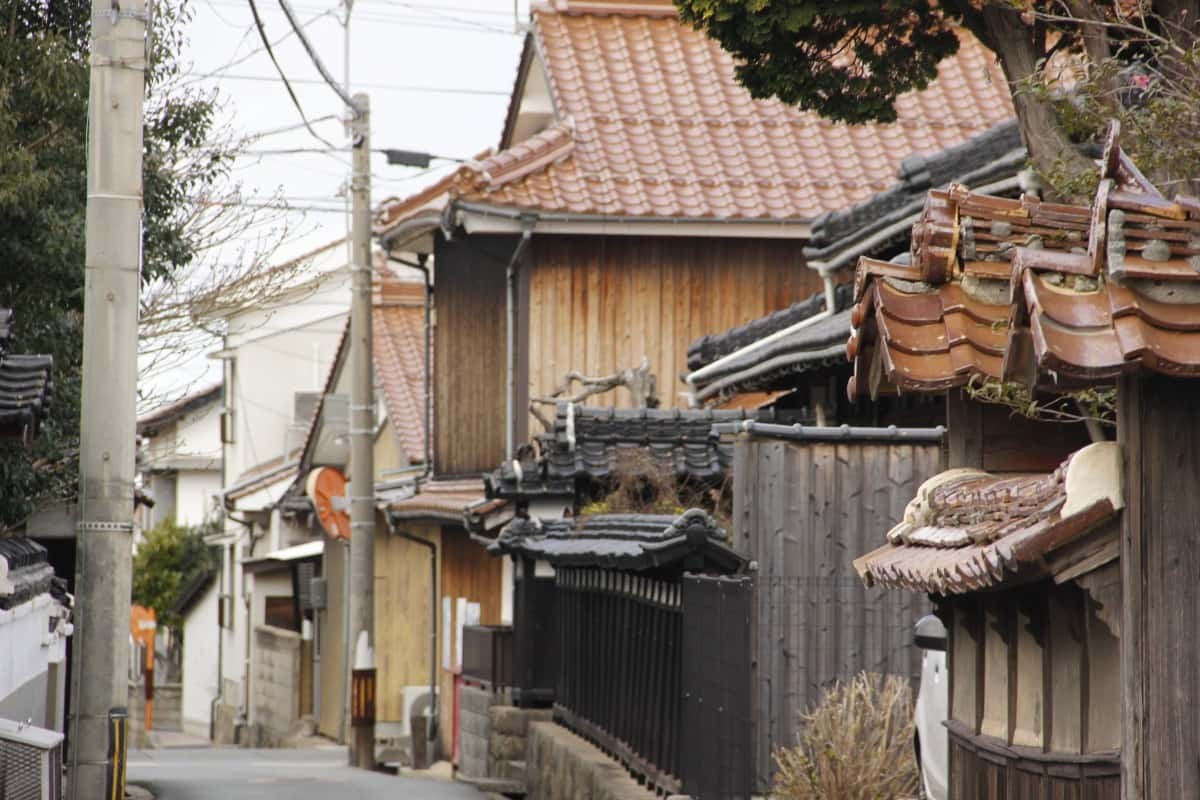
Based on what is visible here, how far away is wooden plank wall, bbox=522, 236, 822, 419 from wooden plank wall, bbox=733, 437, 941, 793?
11.7 m

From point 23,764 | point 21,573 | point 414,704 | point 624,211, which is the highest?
point 624,211

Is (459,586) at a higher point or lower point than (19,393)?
lower

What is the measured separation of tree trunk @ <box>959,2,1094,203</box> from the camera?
31.7 feet

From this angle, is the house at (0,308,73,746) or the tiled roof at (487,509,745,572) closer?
the house at (0,308,73,746)

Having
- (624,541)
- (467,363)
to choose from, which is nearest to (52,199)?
(624,541)

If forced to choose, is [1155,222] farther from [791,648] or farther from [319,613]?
[319,613]

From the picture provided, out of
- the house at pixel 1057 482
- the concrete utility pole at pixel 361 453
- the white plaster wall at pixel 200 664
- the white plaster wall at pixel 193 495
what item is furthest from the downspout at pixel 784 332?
the white plaster wall at pixel 193 495

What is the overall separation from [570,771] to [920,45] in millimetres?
7266

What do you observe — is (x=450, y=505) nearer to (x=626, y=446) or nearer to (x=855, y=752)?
(x=626, y=446)

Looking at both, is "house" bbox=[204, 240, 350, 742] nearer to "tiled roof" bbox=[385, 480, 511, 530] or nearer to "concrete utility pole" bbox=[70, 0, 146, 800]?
"tiled roof" bbox=[385, 480, 511, 530]

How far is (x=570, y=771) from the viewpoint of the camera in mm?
15633

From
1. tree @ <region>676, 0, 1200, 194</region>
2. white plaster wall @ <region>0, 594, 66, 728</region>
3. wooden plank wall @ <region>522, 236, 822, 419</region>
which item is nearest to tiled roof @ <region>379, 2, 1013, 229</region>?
wooden plank wall @ <region>522, 236, 822, 419</region>

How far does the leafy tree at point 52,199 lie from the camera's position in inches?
560

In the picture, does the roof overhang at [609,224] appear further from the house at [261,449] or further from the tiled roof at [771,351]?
the house at [261,449]
